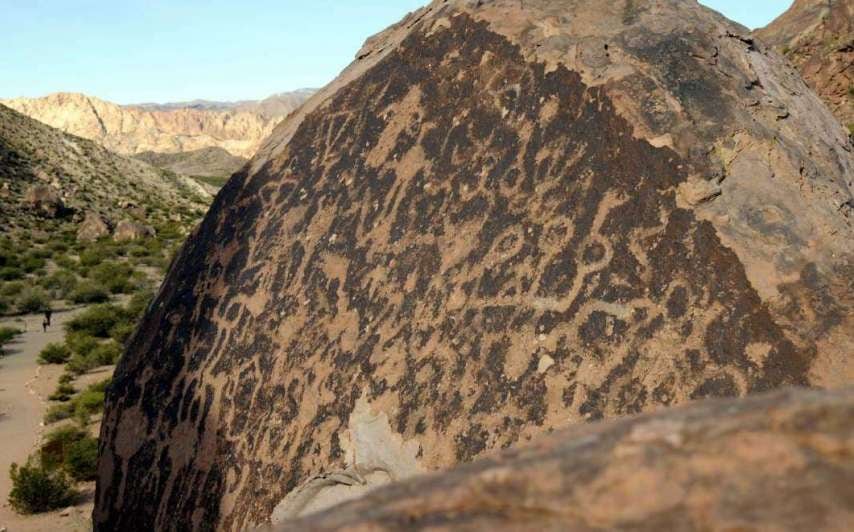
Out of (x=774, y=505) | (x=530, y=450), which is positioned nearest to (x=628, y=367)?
(x=530, y=450)

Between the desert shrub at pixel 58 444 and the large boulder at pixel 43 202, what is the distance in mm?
23900

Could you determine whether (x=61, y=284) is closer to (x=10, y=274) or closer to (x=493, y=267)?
(x=10, y=274)

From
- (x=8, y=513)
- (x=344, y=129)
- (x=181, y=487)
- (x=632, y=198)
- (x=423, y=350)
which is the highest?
(x=344, y=129)

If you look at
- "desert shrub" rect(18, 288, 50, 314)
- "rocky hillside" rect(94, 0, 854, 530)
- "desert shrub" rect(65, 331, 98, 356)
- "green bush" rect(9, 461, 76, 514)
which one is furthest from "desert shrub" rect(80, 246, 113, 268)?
"rocky hillside" rect(94, 0, 854, 530)

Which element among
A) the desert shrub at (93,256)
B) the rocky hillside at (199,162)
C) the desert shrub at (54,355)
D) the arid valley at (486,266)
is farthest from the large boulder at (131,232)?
the rocky hillside at (199,162)

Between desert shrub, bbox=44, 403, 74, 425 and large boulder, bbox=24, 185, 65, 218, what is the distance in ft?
75.3

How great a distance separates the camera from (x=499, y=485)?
1215 millimetres

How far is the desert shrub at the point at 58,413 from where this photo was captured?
925cm

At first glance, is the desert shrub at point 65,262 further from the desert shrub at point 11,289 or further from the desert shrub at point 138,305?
the desert shrub at point 138,305

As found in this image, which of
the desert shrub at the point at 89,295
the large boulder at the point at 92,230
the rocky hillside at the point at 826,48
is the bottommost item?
the desert shrub at the point at 89,295

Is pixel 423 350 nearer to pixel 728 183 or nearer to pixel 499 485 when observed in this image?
pixel 728 183

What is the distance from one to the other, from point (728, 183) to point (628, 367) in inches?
30.6

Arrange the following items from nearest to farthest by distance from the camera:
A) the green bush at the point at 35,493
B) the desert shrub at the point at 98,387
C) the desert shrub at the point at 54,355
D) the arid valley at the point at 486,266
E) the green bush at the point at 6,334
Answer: the arid valley at the point at 486,266 < the green bush at the point at 35,493 < the desert shrub at the point at 98,387 < the desert shrub at the point at 54,355 < the green bush at the point at 6,334

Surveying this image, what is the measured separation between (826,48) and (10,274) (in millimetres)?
21080
